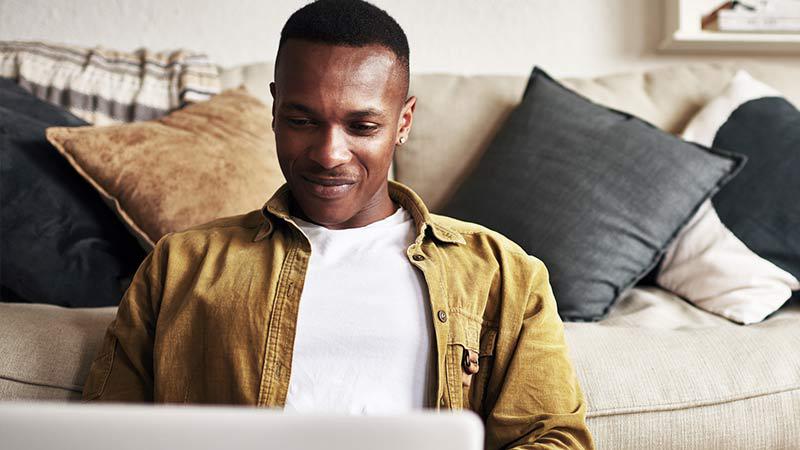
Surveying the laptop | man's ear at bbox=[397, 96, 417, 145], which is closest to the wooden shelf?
man's ear at bbox=[397, 96, 417, 145]

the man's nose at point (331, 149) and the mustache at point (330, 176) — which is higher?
the man's nose at point (331, 149)

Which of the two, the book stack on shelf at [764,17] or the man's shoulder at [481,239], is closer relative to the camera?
the man's shoulder at [481,239]

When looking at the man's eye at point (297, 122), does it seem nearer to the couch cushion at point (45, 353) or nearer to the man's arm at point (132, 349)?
the man's arm at point (132, 349)

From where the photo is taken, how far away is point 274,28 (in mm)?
2227

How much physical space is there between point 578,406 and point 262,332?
39 cm

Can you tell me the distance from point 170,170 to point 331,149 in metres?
0.66

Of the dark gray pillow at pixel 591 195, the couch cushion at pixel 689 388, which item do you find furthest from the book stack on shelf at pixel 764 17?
the couch cushion at pixel 689 388

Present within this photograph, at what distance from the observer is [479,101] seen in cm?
192

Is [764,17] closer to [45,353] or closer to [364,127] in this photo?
[364,127]

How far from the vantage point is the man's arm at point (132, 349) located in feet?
3.51

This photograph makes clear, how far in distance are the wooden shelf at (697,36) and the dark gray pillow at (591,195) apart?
60cm

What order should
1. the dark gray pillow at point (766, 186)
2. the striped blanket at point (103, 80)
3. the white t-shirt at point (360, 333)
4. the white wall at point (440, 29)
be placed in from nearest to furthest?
the white t-shirt at point (360, 333), the dark gray pillow at point (766, 186), the striped blanket at point (103, 80), the white wall at point (440, 29)

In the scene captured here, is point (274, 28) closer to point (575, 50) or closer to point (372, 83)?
point (575, 50)

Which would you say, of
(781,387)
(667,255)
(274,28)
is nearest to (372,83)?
(781,387)
